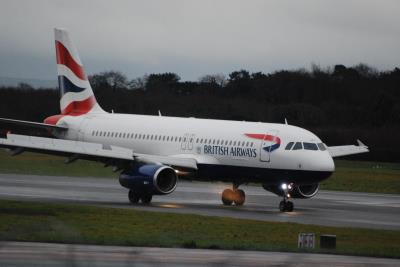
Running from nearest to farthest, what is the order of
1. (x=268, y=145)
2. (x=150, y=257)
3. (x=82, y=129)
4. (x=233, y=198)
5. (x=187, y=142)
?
(x=150, y=257)
(x=268, y=145)
(x=233, y=198)
(x=187, y=142)
(x=82, y=129)

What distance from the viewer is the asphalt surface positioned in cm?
2102

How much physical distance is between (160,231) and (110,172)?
29.4 m

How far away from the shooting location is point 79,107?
2025 inches

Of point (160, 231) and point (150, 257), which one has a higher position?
point (150, 257)

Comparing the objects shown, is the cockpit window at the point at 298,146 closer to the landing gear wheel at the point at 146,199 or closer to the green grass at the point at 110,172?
the landing gear wheel at the point at 146,199

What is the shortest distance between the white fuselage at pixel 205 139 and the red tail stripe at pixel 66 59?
261 centimetres

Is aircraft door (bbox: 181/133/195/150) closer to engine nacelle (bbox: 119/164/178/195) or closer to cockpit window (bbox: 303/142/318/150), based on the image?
engine nacelle (bbox: 119/164/178/195)

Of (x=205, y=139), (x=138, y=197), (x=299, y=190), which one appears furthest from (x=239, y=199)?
(x=138, y=197)

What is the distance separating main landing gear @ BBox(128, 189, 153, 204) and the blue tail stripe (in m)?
10.9

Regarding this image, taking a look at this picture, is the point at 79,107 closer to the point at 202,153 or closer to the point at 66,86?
the point at 66,86

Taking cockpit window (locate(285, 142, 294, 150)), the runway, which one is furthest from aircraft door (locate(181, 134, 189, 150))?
cockpit window (locate(285, 142, 294, 150))

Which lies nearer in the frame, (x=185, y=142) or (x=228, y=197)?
(x=228, y=197)

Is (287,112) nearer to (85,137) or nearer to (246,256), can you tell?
(85,137)

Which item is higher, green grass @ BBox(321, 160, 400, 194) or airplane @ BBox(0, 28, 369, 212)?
airplane @ BBox(0, 28, 369, 212)
